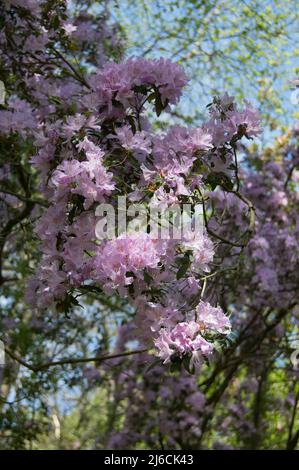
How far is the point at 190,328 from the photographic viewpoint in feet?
8.02

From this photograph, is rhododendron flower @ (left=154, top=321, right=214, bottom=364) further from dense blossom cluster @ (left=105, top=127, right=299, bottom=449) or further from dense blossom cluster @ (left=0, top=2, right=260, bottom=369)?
dense blossom cluster @ (left=105, top=127, right=299, bottom=449)

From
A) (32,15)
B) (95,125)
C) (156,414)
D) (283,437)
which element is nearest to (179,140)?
(95,125)

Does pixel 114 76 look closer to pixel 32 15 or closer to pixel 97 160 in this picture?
pixel 97 160

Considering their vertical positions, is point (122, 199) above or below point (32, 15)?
below

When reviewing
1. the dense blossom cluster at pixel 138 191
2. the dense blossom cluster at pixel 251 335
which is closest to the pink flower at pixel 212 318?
the dense blossom cluster at pixel 138 191

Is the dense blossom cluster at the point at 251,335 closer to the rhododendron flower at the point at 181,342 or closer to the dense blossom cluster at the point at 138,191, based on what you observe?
the dense blossom cluster at the point at 138,191

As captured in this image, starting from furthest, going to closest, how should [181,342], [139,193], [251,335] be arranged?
1. [251,335]
2. [139,193]
3. [181,342]

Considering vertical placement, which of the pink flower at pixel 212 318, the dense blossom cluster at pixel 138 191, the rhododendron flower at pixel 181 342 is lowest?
the rhododendron flower at pixel 181 342

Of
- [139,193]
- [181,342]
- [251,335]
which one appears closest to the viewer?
[181,342]

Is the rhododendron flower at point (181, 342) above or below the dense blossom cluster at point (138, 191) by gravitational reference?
below

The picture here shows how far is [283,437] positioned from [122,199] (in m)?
6.93

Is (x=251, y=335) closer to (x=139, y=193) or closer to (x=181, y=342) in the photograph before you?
(x=139, y=193)

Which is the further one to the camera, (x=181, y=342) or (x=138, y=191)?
(x=138, y=191)

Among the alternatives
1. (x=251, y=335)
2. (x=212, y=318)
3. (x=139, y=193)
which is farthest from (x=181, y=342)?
(x=251, y=335)
